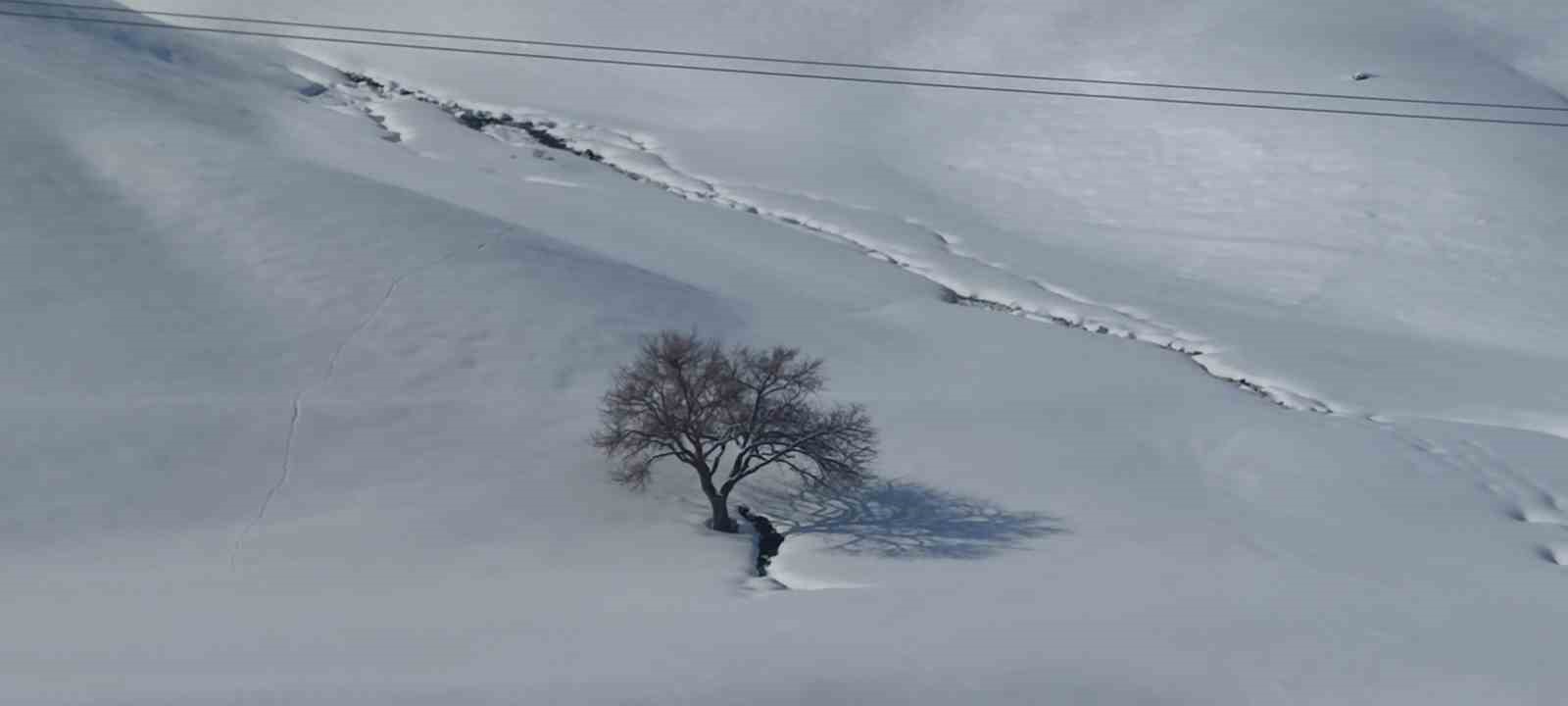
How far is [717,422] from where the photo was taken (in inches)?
838

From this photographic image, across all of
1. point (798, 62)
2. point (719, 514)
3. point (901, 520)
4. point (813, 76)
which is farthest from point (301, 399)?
point (798, 62)

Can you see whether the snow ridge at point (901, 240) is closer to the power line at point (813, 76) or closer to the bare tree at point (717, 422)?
the power line at point (813, 76)

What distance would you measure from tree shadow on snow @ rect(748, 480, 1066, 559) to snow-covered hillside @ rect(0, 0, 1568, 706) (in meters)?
0.10

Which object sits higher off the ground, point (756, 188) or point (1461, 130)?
point (1461, 130)

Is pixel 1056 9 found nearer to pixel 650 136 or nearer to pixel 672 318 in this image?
pixel 650 136

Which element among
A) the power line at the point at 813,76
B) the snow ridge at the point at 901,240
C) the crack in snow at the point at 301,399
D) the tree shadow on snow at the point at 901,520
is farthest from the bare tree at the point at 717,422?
the power line at the point at 813,76

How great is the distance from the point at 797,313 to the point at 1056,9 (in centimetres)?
2719

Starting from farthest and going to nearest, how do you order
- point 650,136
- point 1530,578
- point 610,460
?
point 650,136 < point 610,460 < point 1530,578

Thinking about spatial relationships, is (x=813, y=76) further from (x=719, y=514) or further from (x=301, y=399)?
(x=719, y=514)

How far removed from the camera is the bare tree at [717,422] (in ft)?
69.1

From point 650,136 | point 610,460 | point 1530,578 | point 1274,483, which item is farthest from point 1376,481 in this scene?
point 650,136

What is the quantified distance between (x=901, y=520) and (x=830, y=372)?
19.3 ft

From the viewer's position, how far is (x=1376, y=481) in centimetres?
2475

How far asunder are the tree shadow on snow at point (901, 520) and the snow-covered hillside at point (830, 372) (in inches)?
3.9
